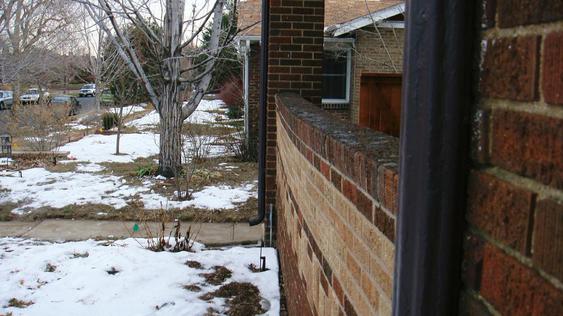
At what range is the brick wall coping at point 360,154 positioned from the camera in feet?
4.30

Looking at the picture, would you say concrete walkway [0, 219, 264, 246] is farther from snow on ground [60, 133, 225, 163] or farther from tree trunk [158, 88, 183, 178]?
snow on ground [60, 133, 225, 163]

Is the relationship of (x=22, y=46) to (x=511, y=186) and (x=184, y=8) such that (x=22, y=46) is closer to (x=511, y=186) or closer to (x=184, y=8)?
(x=184, y=8)

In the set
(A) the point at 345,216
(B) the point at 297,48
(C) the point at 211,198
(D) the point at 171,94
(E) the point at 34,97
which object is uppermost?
(B) the point at 297,48

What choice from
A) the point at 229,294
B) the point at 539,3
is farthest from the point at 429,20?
the point at 229,294

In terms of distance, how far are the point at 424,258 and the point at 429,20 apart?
390 millimetres

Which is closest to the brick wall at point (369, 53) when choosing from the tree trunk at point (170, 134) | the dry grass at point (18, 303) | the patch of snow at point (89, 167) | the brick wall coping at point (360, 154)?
the tree trunk at point (170, 134)

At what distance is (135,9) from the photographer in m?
11.5

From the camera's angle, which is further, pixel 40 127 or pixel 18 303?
pixel 40 127

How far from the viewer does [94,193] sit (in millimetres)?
10703

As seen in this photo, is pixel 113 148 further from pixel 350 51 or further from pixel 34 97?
pixel 34 97

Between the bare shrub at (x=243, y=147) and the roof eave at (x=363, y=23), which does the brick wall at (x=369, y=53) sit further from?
the bare shrub at (x=243, y=147)

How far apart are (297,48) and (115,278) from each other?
3.23m

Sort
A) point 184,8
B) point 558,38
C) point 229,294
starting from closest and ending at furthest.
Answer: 1. point 558,38
2. point 229,294
3. point 184,8

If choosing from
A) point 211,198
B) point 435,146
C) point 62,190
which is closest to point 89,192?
point 62,190
